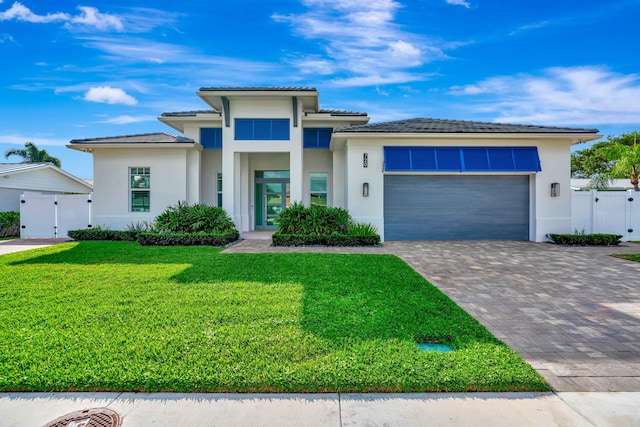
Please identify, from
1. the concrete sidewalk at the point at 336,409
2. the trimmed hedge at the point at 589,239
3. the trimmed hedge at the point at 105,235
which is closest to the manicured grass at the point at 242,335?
the concrete sidewalk at the point at 336,409

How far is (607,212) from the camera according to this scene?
12.8 m

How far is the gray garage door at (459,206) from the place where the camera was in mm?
12836

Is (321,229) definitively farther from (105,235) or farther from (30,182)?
(30,182)

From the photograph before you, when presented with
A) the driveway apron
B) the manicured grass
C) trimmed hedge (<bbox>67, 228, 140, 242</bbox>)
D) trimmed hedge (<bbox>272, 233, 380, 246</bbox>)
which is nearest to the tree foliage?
the driveway apron

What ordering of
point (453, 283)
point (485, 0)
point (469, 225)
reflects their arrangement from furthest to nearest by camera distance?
1. point (469, 225)
2. point (485, 0)
3. point (453, 283)

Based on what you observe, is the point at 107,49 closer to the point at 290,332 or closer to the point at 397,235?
the point at 397,235

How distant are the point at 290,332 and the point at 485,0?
43.1ft

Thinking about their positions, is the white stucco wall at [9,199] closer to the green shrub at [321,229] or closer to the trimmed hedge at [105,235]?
the trimmed hedge at [105,235]

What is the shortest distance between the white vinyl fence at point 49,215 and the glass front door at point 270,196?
766 cm

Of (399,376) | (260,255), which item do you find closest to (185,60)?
(260,255)

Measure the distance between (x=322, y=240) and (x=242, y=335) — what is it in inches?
315

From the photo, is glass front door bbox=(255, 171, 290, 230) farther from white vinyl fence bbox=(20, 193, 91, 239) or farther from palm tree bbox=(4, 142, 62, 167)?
palm tree bbox=(4, 142, 62, 167)

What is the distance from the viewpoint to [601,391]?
275cm

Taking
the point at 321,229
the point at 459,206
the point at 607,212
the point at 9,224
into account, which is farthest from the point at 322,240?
the point at 9,224
